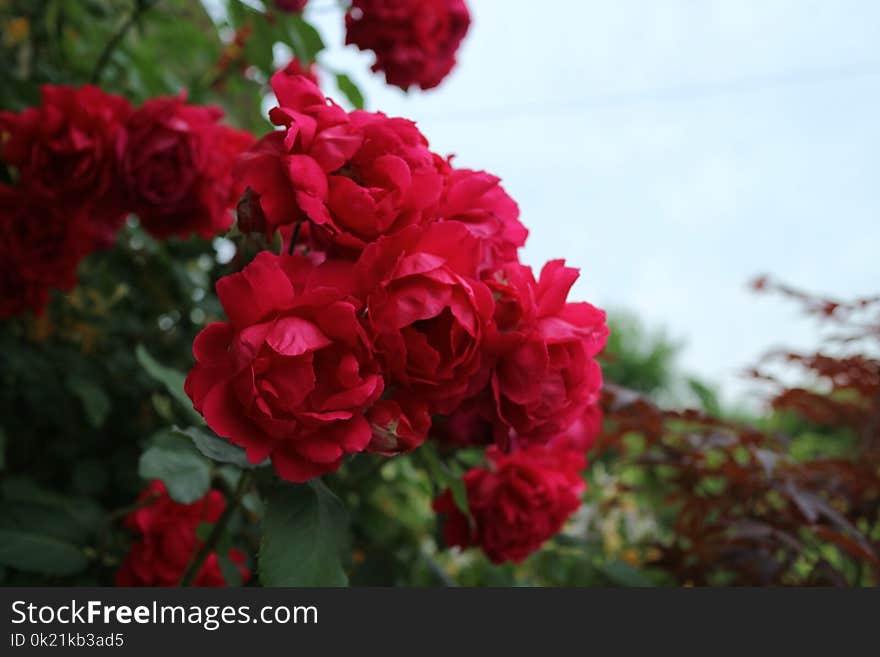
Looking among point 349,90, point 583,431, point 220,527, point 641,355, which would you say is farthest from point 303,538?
point 641,355

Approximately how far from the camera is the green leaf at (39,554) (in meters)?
0.80

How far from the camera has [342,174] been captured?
1.83 ft

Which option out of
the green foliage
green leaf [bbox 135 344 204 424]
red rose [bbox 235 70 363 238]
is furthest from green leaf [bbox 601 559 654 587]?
the green foliage

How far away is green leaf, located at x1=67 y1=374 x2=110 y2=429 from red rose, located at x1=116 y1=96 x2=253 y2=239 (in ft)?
0.89

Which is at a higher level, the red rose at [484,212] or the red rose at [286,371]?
the red rose at [484,212]

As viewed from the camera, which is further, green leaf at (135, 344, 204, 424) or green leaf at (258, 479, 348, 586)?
green leaf at (135, 344, 204, 424)

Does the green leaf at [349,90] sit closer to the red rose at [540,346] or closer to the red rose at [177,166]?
the red rose at [177,166]

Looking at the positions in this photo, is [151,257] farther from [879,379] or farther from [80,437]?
[879,379]

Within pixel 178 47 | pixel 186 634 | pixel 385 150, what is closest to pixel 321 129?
pixel 385 150

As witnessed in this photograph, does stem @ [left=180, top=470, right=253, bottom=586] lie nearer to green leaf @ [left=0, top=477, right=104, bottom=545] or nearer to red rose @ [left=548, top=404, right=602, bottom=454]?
green leaf @ [left=0, top=477, right=104, bottom=545]

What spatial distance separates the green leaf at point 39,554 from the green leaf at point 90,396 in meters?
0.21

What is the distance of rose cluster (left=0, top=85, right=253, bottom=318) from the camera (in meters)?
0.87

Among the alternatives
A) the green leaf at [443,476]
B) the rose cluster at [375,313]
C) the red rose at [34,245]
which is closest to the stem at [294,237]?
the rose cluster at [375,313]

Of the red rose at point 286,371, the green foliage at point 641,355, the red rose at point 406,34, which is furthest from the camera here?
the green foliage at point 641,355
